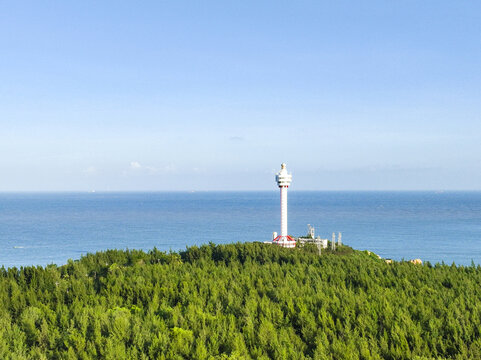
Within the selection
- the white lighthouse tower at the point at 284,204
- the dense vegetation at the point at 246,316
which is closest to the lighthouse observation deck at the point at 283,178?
the white lighthouse tower at the point at 284,204

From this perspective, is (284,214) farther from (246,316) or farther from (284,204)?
(246,316)

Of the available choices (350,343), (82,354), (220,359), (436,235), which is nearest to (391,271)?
(350,343)

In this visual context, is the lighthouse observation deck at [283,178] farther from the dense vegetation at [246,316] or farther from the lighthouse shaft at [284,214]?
the dense vegetation at [246,316]

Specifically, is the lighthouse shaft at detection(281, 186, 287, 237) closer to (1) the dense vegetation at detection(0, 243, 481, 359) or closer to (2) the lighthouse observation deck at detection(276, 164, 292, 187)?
(2) the lighthouse observation deck at detection(276, 164, 292, 187)


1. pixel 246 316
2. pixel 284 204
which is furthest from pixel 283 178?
pixel 246 316

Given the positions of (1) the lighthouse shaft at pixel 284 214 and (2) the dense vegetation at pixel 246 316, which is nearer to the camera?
(2) the dense vegetation at pixel 246 316

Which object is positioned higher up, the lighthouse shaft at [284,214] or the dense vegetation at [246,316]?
the lighthouse shaft at [284,214]

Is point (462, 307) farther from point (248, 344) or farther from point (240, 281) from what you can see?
point (240, 281)
